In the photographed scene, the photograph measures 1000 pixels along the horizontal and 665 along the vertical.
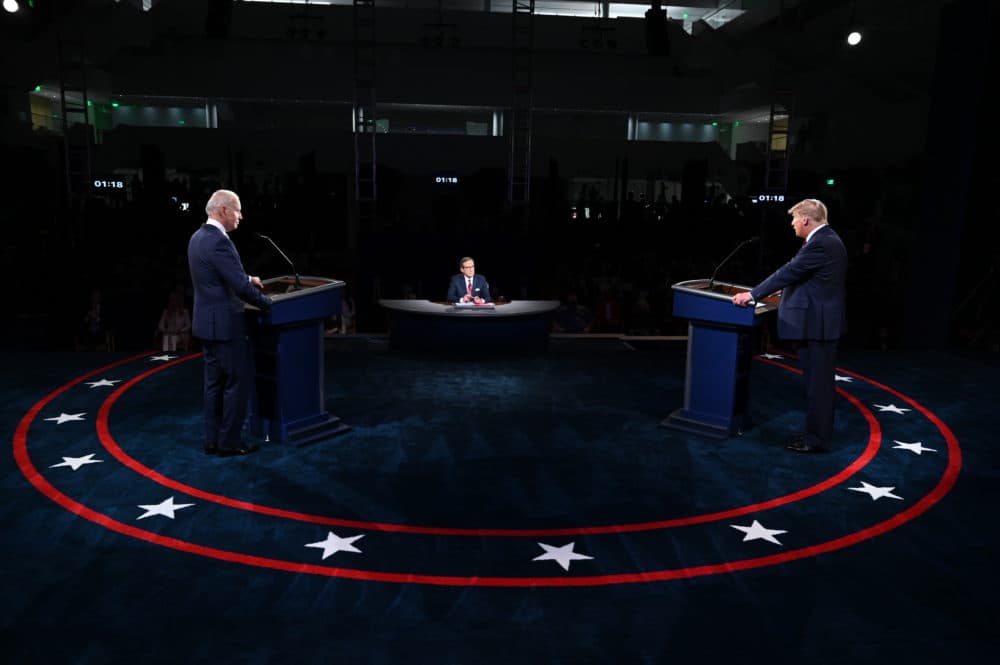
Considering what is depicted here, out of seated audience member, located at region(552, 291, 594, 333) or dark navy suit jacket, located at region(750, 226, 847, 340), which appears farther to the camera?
seated audience member, located at region(552, 291, 594, 333)

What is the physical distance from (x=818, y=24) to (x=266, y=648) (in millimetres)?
21218

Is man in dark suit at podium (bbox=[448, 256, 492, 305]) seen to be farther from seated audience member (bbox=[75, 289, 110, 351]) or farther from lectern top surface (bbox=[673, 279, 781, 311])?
seated audience member (bbox=[75, 289, 110, 351])

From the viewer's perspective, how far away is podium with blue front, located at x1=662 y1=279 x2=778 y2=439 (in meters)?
5.01

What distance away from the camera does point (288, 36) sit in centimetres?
1966

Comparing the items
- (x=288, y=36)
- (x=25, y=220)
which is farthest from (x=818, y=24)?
(x=25, y=220)

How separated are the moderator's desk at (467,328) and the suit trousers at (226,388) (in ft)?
10.1

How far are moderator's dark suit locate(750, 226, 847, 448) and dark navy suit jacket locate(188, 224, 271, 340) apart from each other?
3.21 metres

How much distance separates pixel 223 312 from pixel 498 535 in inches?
84.3

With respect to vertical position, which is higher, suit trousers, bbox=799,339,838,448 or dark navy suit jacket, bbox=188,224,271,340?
dark navy suit jacket, bbox=188,224,271,340

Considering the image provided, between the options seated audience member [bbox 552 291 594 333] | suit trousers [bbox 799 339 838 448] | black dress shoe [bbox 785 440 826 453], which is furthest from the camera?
seated audience member [bbox 552 291 594 333]

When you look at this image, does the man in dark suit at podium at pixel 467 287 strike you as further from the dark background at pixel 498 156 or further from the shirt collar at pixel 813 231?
the shirt collar at pixel 813 231

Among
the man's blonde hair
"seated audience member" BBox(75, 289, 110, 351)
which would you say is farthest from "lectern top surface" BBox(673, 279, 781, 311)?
"seated audience member" BBox(75, 289, 110, 351)

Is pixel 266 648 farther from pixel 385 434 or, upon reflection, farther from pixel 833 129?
pixel 833 129

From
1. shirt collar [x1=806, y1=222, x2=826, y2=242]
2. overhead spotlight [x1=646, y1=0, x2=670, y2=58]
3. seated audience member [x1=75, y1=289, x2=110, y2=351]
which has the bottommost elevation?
seated audience member [x1=75, y1=289, x2=110, y2=351]
